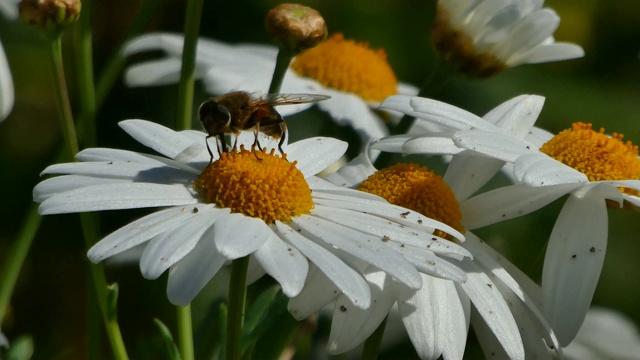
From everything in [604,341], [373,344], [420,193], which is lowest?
[604,341]

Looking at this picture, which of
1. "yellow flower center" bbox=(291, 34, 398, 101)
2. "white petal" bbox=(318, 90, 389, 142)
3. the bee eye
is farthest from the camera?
"yellow flower center" bbox=(291, 34, 398, 101)

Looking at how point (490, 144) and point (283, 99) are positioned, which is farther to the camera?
point (283, 99)

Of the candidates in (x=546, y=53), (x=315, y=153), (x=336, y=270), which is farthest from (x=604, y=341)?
(x=336, y=270)

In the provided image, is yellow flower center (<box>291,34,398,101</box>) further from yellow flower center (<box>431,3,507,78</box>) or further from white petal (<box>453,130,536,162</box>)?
white petal (<box>453,130,536,162</box>)

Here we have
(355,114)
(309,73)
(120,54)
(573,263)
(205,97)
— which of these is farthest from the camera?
(205,97)

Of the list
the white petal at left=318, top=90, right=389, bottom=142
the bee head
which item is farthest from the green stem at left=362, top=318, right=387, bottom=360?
the white petal at left=318, top=90, right=389, bottom=142

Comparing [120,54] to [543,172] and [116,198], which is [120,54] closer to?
[116,198]

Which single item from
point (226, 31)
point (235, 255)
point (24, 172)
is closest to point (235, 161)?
point (235, 255)
